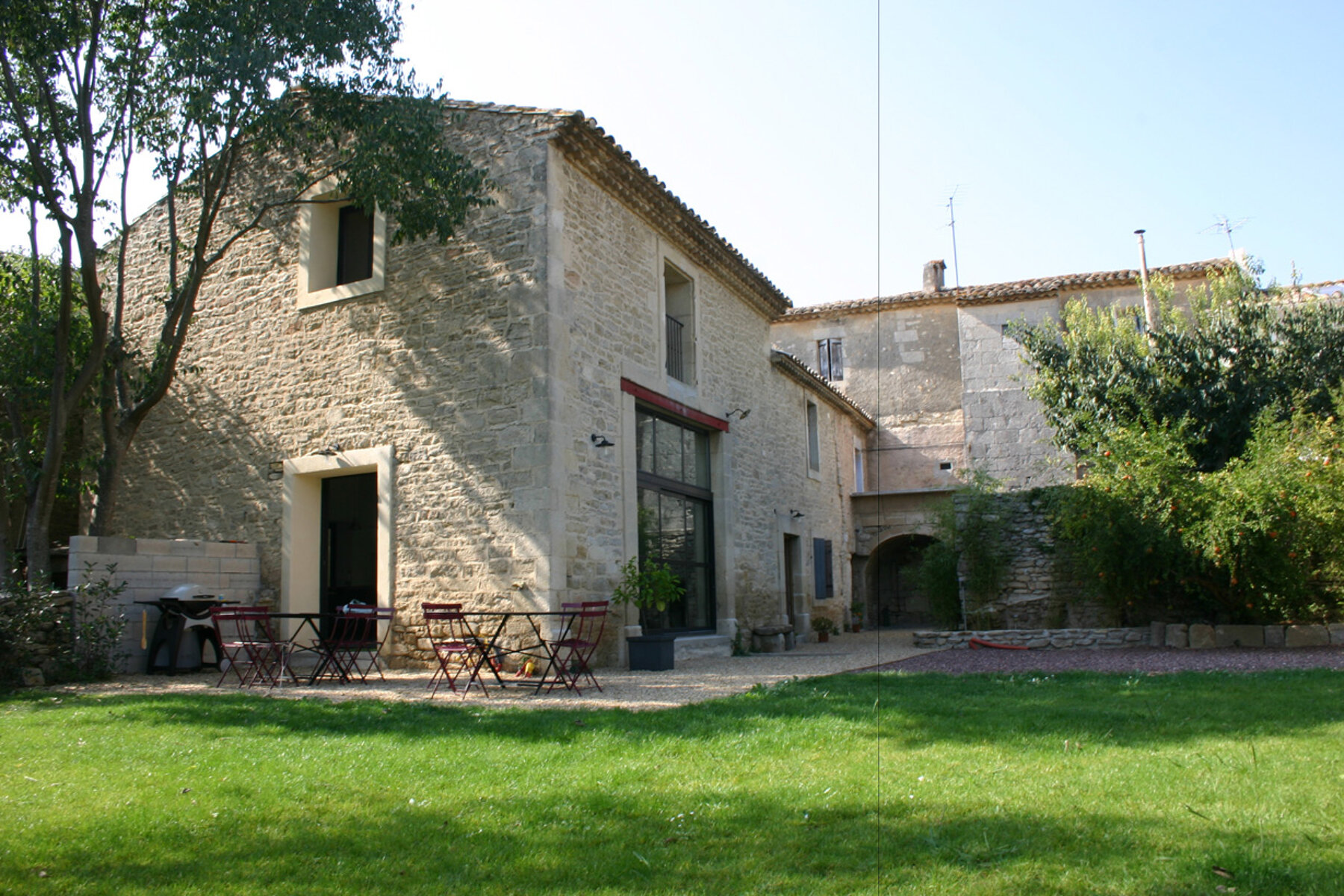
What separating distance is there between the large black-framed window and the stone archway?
988 cm

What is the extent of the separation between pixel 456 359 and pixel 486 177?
71.8 inches

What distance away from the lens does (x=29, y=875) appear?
270 cm

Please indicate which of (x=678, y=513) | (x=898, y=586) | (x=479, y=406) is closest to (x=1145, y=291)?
(x=898, y=586)

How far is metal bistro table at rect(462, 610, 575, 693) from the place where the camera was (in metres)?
7.32

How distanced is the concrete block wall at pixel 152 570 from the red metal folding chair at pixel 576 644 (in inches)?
143

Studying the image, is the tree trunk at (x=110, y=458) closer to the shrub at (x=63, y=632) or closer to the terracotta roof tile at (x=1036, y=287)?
the shrub at (x=63, y=632)

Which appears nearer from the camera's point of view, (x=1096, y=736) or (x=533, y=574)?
(x=1096, y=736)

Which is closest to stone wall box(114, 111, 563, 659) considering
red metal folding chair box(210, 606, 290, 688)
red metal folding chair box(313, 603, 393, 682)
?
red metal folding chair box(313, 603, 393, 682)

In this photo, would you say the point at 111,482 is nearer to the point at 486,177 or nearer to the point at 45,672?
the point at 45,672

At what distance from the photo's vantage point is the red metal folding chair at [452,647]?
23.4ft

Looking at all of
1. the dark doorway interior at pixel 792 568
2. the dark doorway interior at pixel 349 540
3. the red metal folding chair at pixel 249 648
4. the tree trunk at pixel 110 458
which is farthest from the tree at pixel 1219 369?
the tree trunk at pixel 110 458

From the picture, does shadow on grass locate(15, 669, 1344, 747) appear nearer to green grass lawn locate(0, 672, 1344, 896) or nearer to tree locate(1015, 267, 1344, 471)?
green grass lawn locate(0, 672, 1344, 896)

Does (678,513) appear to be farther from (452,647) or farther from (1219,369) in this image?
(1219,369)

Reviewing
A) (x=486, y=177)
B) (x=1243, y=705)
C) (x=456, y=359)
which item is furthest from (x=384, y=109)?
(x=1243, y=705)
